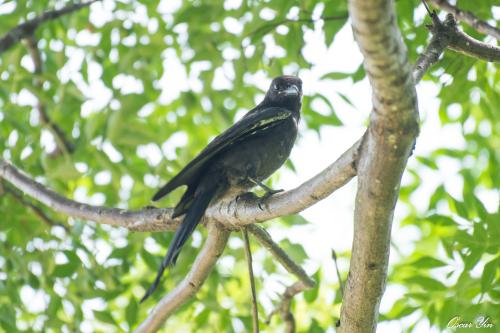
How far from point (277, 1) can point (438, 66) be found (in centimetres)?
114

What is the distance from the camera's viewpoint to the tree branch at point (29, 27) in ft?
18.4

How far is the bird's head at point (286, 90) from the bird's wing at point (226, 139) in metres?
0.47

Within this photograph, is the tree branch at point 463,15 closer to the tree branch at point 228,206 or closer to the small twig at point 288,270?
the tree branch at point 228,206

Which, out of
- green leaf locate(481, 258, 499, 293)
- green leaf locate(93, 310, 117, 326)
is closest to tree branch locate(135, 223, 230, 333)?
green leaf locate(93, 310, 117, 326)

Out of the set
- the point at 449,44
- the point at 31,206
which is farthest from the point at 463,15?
the point at 31,206

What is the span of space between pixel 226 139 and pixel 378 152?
7.03 feet

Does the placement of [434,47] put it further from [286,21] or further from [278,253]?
[286,21]

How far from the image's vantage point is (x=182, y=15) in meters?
5.10

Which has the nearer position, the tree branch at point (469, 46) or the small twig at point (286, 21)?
the tree branch at point (469, 46)

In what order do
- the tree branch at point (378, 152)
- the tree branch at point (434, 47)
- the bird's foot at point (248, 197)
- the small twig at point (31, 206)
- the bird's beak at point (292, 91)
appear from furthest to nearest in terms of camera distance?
1. the bird's beak at point (292, 91)
2. the small twig at point (31, 206)
3. the bird's foot at point (248, 197)
4. the tree branch at point (434, 47)
5. the tree branch at point (378, 152)

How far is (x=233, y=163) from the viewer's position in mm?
4512

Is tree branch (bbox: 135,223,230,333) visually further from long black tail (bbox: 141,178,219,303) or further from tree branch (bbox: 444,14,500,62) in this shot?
tree branch (bbox: 444,14,500,62)

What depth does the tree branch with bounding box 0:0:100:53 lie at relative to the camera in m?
5.62

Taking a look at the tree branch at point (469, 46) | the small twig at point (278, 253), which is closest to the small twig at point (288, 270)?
the small twig at point (278, 253)
